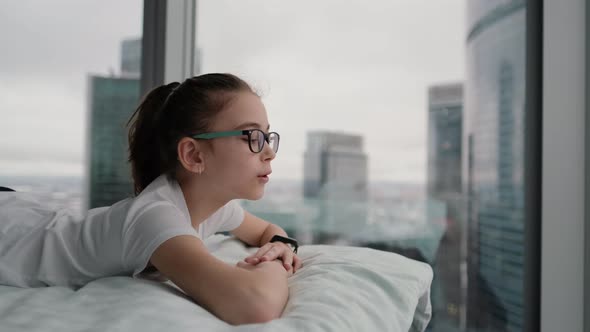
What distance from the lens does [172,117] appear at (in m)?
1.04

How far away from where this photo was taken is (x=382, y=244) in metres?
1.75

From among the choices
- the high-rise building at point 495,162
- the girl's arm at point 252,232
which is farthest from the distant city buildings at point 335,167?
the girl's arm at point 252,232

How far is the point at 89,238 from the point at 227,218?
15.9 inches

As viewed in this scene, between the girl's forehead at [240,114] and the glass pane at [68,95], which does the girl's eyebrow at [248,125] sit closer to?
the girl's forehead at [240,114]

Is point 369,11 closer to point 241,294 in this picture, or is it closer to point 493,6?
point 493,6

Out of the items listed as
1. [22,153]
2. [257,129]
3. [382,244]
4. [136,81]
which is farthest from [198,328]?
[22,153]

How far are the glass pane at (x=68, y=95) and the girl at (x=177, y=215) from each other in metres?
0.90

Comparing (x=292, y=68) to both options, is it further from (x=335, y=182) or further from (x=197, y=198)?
(x=197, y=198)

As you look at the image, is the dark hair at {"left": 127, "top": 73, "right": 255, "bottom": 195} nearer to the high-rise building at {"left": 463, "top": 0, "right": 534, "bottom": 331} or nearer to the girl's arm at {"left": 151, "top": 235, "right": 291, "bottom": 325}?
the girl's arm at {"left": 151, "top": 235, "right": 291, "bottom": 325}

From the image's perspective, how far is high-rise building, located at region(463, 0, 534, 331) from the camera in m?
1.35

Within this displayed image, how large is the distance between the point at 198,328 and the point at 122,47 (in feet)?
5.96

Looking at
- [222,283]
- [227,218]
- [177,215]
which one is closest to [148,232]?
[177,215]

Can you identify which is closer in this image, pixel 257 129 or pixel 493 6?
pixel 257 129

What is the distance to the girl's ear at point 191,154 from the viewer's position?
100 centimetres
